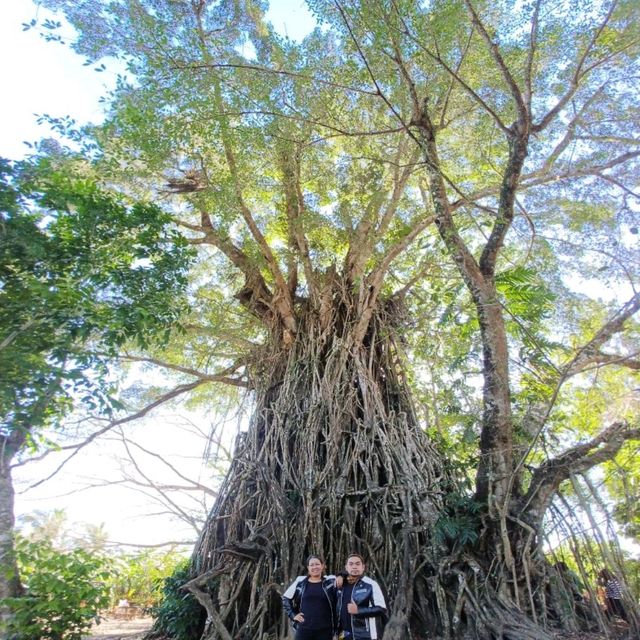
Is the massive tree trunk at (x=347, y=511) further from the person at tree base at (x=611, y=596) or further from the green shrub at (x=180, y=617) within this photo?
the person at tree base at (x=611, y=596)

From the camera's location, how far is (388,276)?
5.62 metres

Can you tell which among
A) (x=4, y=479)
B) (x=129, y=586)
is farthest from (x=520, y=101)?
(x=129, y=586)

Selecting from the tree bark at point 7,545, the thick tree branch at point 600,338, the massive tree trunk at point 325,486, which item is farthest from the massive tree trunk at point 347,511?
the tree bark at point 7,545

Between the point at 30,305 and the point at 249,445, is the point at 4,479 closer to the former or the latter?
the point at 30,305

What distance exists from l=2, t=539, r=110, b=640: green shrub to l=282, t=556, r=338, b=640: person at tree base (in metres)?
1.43

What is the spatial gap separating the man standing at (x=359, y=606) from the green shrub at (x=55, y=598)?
1.74 metres

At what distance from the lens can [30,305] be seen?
2.42 metres

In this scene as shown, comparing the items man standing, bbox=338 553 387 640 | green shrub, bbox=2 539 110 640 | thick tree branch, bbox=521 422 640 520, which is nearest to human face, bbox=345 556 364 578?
man standing, bbox=338 553 387 640

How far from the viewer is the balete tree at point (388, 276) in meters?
3.04

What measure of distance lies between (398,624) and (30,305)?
2.87 m

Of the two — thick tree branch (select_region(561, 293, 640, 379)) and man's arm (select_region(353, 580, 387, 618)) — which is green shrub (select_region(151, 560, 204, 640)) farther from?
thick tree branch (select_region(561, 293, 640, 379))

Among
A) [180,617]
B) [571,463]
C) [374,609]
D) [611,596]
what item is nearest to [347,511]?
[374,609]

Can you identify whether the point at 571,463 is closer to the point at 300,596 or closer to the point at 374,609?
the point at 374,609

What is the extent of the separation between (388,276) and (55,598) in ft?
14.3
